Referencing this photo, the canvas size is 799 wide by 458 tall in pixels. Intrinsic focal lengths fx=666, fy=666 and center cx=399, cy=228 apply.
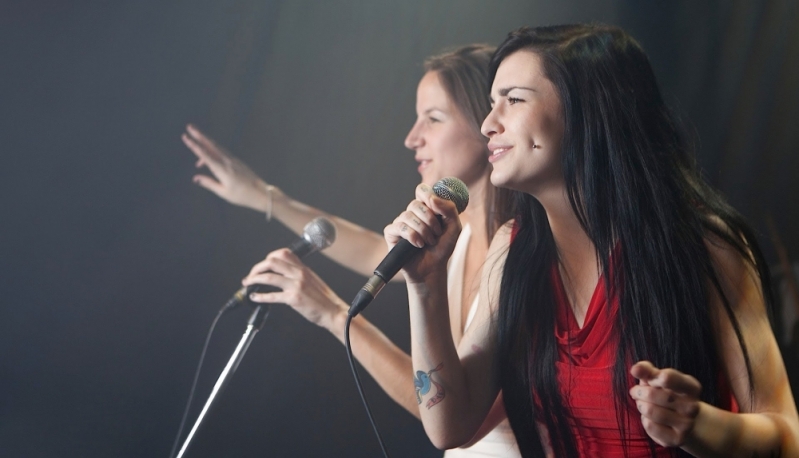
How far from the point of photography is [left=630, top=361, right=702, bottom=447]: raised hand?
0.88 m

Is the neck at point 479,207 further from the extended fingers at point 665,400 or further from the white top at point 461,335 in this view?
the extended fingers at point 665,400

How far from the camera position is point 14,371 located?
149cm

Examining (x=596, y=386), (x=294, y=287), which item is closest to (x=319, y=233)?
(x=294, y=287)

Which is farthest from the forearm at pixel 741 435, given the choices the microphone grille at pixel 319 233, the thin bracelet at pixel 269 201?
the thin bracelet at pixel 269 201

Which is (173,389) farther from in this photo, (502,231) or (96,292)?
(502,231)

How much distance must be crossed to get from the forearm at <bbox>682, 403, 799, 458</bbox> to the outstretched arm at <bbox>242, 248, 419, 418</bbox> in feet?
2.35

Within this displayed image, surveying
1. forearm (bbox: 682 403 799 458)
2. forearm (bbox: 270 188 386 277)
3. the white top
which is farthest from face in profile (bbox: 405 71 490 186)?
forearm (bbox: 682 403 799 458)

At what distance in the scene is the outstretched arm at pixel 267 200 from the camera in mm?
1729

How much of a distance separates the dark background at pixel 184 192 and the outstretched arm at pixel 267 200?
29mm

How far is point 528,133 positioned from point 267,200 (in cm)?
83

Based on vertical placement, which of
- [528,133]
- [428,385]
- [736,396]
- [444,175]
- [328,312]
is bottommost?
[736,396]

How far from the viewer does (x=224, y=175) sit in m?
1.74

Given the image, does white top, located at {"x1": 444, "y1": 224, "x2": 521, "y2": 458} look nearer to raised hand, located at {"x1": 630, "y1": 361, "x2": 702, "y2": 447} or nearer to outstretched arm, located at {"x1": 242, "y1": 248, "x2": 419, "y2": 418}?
outstretched arm, located at {"x1": 242, "y1": 248, "x2": 419, "y2": 418}

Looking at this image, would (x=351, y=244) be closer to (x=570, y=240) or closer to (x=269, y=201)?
(x=269, y=201)
